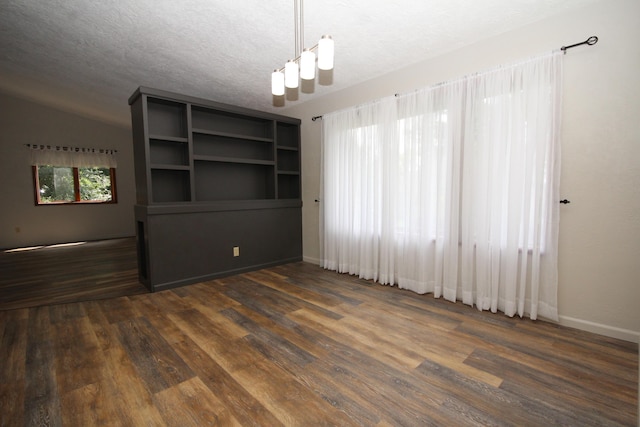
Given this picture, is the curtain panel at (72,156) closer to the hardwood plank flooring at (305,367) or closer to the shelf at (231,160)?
the shelf at (231,160)

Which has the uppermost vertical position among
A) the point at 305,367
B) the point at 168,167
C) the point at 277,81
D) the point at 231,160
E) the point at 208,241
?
the point at 277,81

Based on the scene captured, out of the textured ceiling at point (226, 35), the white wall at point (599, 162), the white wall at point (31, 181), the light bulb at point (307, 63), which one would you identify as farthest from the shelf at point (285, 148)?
the white wall at point (31, 181)

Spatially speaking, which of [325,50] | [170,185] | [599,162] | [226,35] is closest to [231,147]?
[170,185]

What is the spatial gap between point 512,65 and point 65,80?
5.73 metres

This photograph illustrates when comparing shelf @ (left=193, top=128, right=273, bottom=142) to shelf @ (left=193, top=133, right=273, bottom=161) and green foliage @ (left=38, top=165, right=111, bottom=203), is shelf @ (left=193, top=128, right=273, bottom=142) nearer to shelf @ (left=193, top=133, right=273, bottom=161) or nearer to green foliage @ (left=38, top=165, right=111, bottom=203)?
shelf @ (left=193, top=133, right=273, bottom=161)

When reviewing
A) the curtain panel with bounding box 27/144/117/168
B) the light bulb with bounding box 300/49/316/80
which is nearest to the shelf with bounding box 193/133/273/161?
the light bulb with bounding box 300/49/316/80

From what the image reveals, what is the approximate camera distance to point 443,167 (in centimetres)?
281

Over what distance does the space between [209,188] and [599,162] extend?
407 cm

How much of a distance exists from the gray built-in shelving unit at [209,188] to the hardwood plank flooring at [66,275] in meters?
0.49

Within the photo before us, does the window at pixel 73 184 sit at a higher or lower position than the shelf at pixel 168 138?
lower

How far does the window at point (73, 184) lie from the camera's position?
6160mm

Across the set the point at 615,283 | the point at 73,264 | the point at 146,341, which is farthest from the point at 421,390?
the point at 73,264

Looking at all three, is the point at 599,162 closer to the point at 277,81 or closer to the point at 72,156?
the point at 277,81

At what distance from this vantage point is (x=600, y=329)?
2111 mm
